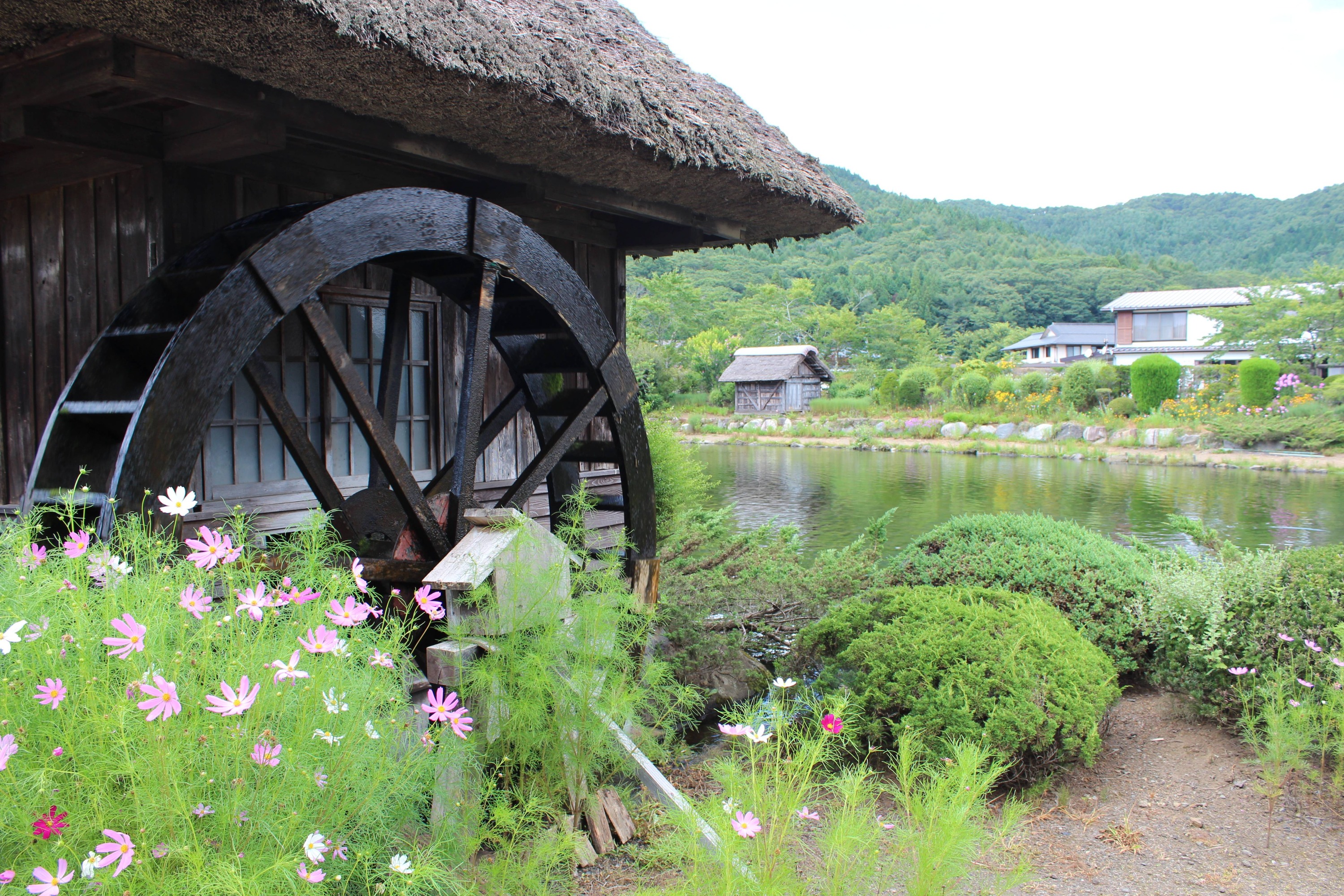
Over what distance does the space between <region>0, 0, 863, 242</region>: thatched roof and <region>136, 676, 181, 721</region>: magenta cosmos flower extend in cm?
182

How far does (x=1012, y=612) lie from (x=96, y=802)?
3.87 m

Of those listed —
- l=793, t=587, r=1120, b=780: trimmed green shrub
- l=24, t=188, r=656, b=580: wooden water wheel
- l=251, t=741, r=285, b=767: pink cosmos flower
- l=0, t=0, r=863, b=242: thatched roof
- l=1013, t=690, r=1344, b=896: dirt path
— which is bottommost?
l=1013, t=690, r=1344, b=896: dirt path

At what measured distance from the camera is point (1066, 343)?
50375 mm

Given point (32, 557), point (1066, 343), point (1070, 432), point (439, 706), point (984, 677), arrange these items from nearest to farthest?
point (32, 557) < point (439, 706) < point (984, 677) < point (1070, 432) < point (1066, 343)

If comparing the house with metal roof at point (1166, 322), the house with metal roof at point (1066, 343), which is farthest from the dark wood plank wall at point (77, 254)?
the house with metal roof at point (1066, 343)

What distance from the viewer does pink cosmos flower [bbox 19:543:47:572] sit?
1884 millimetres

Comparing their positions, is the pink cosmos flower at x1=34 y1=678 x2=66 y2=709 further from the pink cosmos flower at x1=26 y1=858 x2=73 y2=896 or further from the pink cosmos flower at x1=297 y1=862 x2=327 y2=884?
the pink cosmos flower at x1=297 y1=862 x2=327 y2=884

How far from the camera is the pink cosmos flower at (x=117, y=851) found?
1.31 m

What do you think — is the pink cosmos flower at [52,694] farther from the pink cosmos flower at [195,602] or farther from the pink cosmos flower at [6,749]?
the pink cosmos flower at [195,602]

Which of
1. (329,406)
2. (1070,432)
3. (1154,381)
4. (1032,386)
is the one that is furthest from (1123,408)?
(329,406)

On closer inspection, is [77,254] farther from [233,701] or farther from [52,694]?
[233,701]

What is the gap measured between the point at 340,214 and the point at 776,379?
31.9 metres

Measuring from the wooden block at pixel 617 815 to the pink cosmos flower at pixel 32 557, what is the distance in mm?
1868

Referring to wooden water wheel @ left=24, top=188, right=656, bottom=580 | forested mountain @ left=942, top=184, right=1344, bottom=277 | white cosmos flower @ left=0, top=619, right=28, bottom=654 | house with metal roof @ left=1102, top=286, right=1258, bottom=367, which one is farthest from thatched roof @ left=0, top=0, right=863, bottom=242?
forested mountain @ left=942, top=184, right=1344, bottom=277
